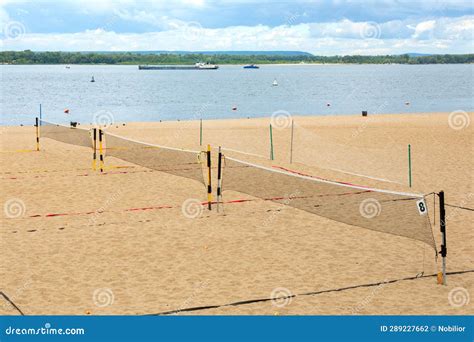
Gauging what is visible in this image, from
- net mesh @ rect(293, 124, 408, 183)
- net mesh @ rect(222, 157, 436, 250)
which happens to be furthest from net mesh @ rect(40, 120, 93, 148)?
net mesh @ rect(222, 157, 436, 250)

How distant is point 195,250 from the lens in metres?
16.2

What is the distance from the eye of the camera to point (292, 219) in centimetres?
1973

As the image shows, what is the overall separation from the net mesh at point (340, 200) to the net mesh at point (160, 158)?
185 centimetres

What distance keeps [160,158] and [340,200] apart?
13.2 m

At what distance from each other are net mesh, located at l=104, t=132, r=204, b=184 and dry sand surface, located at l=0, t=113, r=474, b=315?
0.99m

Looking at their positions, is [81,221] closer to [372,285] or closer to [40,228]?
[40,228]

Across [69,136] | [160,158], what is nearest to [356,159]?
[160,158]

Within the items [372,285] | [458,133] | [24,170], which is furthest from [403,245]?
[458,133]

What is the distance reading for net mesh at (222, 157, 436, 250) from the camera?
17.9 meters

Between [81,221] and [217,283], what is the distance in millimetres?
7227

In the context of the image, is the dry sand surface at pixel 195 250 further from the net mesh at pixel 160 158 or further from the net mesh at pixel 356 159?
the net mesh at pixel 160 158

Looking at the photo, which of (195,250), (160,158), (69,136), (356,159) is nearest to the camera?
(195,250)

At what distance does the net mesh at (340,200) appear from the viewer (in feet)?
58.7

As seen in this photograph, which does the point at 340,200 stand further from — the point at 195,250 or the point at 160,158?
the point at 160,158
